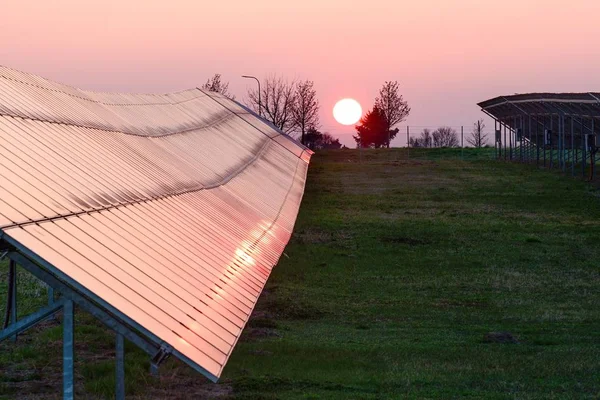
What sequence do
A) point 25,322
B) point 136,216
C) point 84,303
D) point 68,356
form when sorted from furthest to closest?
point 136,216
point 25,322
point 84,303
point 68,356

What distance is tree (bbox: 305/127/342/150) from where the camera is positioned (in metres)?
93.2

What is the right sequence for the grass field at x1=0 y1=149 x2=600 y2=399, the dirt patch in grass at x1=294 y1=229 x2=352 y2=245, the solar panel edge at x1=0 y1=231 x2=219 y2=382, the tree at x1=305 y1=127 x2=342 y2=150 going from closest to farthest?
the solar panel edge at x1=0 y1=231 x2=219 y2=382, the grass field at x1=0 y1=149 x2=600 y2=399, the dirt patch in grass at x1=294 y1=229 x2=352 y2=245, the tree at x1=305 y1=127 x2=342 y2=150

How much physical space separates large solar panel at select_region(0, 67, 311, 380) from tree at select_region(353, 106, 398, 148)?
78415mm

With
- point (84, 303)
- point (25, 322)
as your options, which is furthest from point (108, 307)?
point (25, 322)

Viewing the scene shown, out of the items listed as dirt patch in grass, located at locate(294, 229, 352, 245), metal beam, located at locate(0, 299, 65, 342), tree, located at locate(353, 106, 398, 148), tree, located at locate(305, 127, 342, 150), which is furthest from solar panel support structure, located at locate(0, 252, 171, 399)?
tree, located at locate(353, 106, 398, 148)

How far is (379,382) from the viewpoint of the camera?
43.5 ft

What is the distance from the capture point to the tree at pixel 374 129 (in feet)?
345

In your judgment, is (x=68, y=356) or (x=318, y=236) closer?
(x=68, y=356)

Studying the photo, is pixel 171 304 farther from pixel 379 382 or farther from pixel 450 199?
pixel 450 199

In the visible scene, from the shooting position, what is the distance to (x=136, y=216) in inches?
512

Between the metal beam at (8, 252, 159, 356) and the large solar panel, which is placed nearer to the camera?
the metal beam at (8, 252, 159, 356)

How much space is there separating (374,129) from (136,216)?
93232 millimetres

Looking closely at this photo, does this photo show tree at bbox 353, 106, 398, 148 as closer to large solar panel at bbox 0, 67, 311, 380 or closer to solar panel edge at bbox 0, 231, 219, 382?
large solar panel at bbox 0, 67, 311, 380

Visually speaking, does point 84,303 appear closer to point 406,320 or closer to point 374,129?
point 406,320
